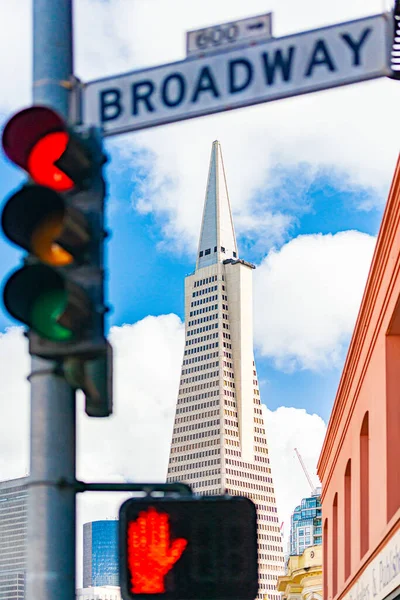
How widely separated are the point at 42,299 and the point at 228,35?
1.60 meters

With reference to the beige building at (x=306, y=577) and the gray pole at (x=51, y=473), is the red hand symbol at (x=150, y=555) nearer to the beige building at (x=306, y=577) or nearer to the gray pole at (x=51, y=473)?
the gray pole at (x=51, y=473)

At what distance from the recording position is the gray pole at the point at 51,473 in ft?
17.9

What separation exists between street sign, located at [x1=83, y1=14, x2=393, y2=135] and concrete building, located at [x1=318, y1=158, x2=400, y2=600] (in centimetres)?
1010

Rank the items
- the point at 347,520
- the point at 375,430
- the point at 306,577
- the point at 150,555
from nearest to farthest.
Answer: the point at 150,555, the point at 375,430, the point at 347,520, the point at 306,577

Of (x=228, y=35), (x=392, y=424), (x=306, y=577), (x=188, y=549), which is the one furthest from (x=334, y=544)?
(x=306, y=577)

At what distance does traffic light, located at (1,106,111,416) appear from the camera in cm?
505

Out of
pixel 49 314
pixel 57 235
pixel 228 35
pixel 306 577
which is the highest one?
pixel 228 35

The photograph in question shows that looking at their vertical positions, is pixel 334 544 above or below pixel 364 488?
below

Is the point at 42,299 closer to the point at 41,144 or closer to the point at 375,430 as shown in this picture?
the point at 41,144

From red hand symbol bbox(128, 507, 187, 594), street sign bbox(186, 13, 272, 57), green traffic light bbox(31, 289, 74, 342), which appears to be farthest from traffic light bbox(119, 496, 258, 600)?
street sign bbox(186, 13, 272, 57)

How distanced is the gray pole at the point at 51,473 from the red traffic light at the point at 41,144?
2.24 ft

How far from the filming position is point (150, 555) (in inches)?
227

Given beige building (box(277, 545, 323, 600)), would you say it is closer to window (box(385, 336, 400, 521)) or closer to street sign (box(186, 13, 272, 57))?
window (box(385, 336, 400, 521))

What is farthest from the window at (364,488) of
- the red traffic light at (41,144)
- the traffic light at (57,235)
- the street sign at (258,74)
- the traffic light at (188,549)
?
the red traffic light at (41,144)
